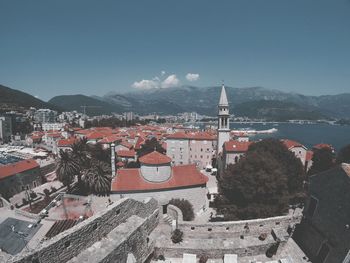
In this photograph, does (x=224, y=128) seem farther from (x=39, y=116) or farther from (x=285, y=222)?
(x=39, y=116)

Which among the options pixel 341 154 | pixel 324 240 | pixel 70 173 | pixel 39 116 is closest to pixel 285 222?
pixel 324 240

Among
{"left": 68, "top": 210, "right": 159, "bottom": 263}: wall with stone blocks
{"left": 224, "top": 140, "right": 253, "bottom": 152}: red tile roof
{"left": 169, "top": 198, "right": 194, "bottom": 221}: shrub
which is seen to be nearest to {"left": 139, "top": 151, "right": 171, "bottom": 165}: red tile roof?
{"left": 169, "top": 198, "right": 194, "bottom": 221}: shrub

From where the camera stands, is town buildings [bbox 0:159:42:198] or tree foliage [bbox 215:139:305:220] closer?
tree foliage [bbox 215:139:305:220]

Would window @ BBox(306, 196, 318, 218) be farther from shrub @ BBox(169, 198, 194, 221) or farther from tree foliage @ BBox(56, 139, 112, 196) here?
tree foliage @ BBox(56, 139, 112, 196)

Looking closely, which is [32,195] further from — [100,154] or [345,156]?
[345,156]

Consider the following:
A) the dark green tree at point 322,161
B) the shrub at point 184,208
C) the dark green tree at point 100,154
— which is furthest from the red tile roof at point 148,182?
the dark green tree at point 322,161
